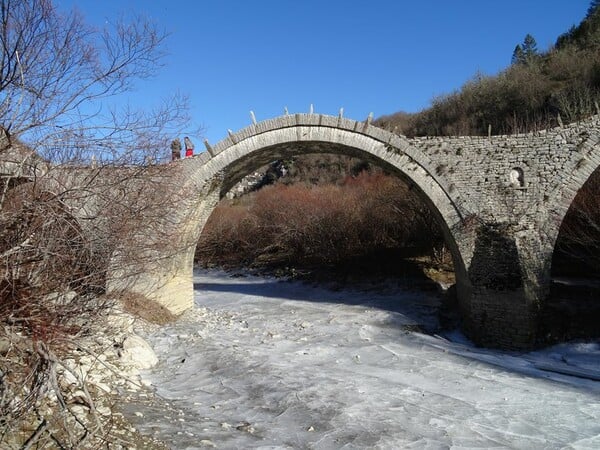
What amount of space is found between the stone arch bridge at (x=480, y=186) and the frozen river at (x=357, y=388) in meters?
0.96

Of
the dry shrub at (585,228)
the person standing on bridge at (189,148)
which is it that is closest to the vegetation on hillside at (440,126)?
the dry shrub at (585,228)

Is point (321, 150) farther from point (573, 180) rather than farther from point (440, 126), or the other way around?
point (440, 126)

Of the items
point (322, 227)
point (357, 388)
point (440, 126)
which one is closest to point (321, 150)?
point (357, 388)

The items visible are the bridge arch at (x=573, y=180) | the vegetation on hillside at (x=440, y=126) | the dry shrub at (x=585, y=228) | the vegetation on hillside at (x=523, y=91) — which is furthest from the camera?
the vegetation on hillside at (x=523, y=91)

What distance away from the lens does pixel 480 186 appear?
30.2 ft

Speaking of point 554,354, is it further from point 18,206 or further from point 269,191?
point 269,191

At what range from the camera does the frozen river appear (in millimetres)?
4859

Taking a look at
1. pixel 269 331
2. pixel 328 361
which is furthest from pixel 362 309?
pixel 328 361

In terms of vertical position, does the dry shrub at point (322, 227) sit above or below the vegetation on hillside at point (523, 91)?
below

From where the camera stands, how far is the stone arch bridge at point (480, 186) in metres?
8.76

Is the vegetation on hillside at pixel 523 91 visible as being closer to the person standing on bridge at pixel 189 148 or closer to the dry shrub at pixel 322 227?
the dry shrub at pixel 322 227

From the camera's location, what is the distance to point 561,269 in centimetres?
1315

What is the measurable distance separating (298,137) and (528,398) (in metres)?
6.29

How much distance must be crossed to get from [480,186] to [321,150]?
3.50 m
